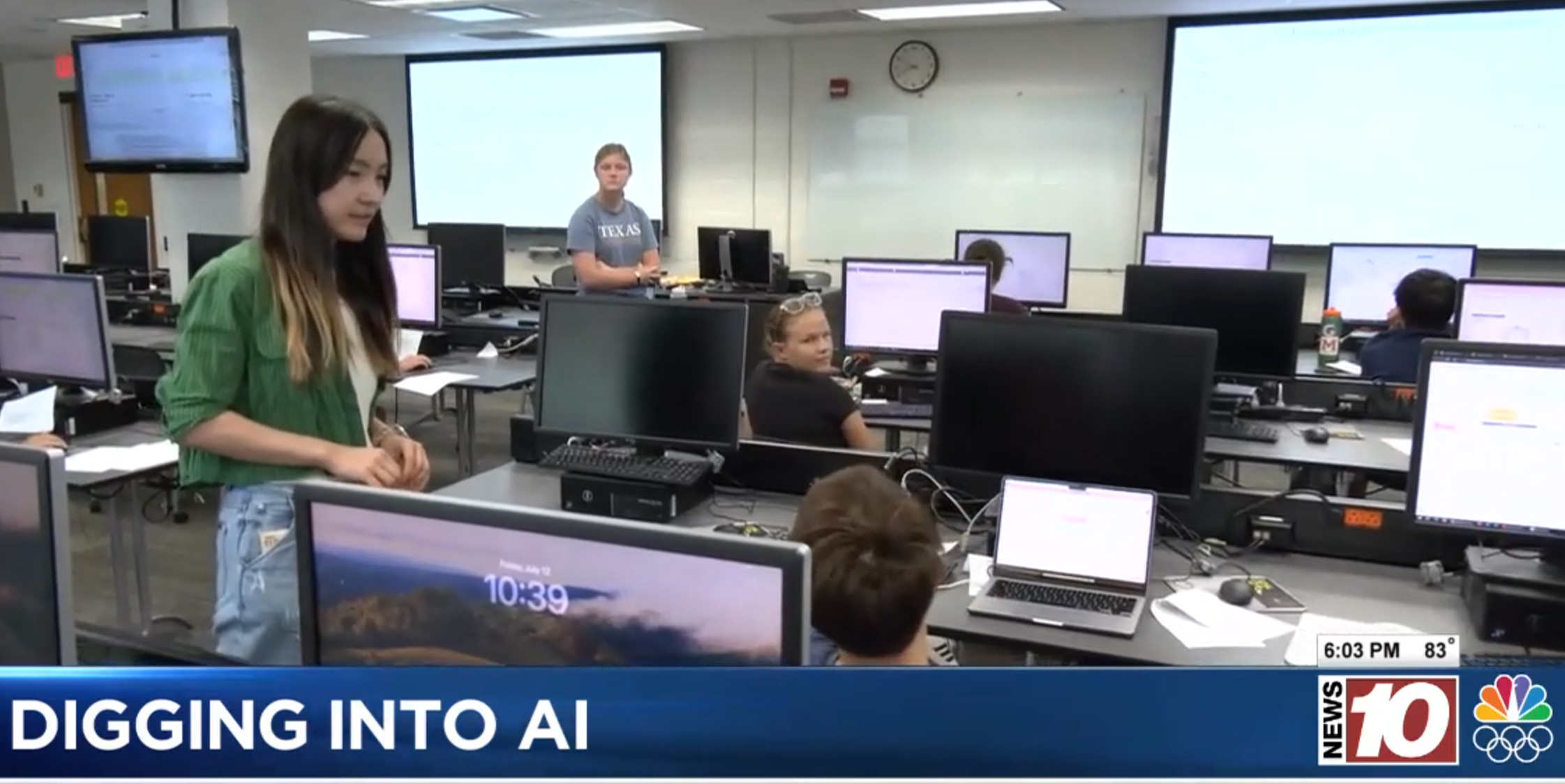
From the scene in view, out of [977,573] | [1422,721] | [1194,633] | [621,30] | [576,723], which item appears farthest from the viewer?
[621,30]

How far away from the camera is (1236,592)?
6.80 feet

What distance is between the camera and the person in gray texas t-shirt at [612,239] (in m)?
4.94

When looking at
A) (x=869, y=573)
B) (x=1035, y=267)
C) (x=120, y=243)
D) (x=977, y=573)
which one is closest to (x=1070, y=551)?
(x=977, y=573)

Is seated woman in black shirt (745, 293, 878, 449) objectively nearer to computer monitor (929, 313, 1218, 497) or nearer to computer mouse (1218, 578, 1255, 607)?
computer monitor (929, 313, 1218, 497)

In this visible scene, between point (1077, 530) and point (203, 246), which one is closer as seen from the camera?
point (1077, 530)

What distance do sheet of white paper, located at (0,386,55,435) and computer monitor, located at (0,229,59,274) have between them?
123 inches

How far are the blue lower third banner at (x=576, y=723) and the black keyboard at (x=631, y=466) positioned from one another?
1642 mm

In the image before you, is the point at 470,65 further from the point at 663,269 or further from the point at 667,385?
the point at 667,385

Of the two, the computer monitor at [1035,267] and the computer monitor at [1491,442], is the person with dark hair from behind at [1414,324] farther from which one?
the computer monitor at [1035,267]

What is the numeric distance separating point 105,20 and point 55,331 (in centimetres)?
578

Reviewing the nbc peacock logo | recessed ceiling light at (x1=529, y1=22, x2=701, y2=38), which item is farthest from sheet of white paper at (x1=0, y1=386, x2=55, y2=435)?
recessed ceiling light at (x1=529, y1=22, x2=701, y2=38)

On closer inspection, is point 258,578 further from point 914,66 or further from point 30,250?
point 914,66

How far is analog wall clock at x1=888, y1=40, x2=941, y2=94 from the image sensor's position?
309 inches

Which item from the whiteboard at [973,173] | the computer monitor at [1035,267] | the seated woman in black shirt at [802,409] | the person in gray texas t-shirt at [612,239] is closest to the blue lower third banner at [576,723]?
the seated woman in black shirt at [802,409]
